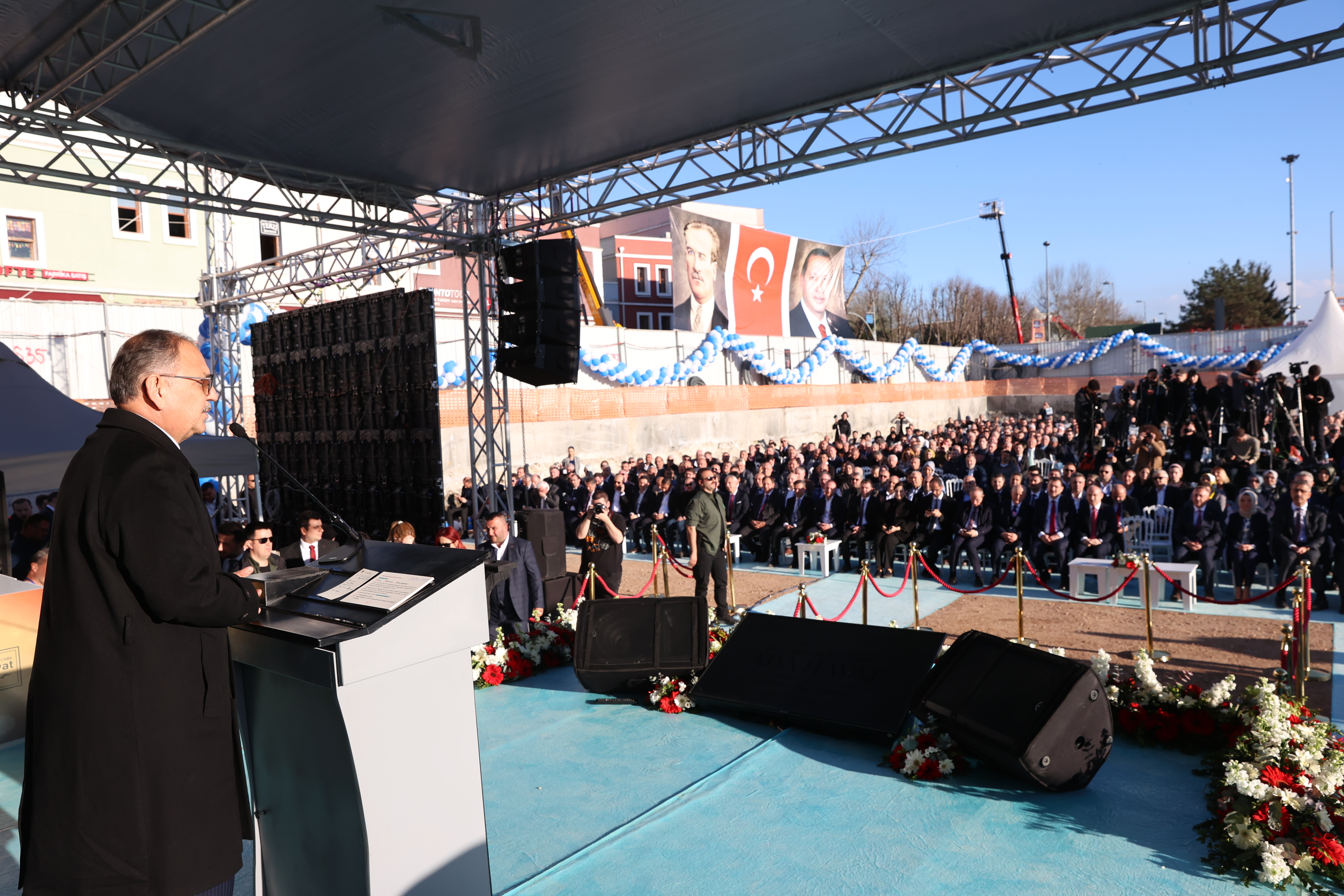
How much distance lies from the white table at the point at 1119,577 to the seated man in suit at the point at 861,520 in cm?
284

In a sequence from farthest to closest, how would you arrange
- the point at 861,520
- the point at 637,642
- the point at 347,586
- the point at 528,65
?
the point at 861,520, the point at 528,65, the point at 637,642, the point at 347,586

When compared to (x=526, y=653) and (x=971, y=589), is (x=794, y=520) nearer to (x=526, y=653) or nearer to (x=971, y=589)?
(x=971, y=589)

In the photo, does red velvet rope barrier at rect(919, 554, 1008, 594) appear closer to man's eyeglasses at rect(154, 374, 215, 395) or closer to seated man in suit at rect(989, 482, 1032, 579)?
seated man in suit at rect(989, 482, 1032, 579)

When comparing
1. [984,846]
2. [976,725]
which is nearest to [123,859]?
[984,846]

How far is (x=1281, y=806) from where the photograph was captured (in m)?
3.89

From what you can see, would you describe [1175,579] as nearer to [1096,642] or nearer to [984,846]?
[1096,642]

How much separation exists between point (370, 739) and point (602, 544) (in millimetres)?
7028

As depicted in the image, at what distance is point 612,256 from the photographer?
41469 mm

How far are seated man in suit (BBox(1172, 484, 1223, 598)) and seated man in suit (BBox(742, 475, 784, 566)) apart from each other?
18.0 feet

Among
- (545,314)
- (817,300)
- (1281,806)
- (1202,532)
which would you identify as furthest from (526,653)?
(817,300)

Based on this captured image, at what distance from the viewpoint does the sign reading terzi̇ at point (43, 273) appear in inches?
961

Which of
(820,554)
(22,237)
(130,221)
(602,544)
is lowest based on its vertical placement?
(820,554)

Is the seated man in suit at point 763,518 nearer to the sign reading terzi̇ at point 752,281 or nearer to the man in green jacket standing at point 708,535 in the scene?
the man in green jacket standing at point 708,535

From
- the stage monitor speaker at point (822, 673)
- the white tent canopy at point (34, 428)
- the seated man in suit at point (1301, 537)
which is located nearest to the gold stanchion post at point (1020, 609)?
the stage monitor speaker at point (822, 673)
